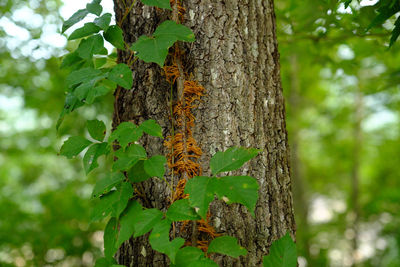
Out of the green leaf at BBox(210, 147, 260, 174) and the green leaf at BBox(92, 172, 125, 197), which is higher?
the green leaf at BBox(210, 147, 260, 174)

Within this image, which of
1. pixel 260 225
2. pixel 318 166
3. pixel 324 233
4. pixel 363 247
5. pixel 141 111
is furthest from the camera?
pixel 318 166

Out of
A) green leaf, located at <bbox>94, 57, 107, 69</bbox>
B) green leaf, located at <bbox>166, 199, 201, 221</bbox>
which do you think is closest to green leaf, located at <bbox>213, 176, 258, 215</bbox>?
green leaf, located at <bbox>166, 199, 201, 221</bbox>

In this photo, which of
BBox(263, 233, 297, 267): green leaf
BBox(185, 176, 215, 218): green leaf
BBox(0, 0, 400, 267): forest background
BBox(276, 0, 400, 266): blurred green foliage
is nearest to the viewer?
A: BBox(185, 176, 215, 218): green leaf

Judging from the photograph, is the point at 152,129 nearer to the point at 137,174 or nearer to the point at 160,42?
the point at 137,174

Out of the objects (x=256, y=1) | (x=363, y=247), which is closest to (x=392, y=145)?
(x=363, y=247)

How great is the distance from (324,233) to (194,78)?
5.35m

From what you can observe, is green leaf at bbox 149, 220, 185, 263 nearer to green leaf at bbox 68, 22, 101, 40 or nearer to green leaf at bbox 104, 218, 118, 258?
green leaf at bbox 104, 218, 118, 258

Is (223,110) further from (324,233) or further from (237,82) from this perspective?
(324,233)

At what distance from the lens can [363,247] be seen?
611 cm

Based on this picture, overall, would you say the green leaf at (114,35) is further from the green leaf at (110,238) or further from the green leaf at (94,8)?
the green leaf at (110,238)

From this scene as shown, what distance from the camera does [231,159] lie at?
37.5 inches

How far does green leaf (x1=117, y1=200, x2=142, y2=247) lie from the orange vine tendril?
14cm

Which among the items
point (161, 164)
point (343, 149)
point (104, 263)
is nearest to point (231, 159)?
point (161, 164)

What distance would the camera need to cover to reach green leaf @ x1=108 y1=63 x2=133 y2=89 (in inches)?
41.3
